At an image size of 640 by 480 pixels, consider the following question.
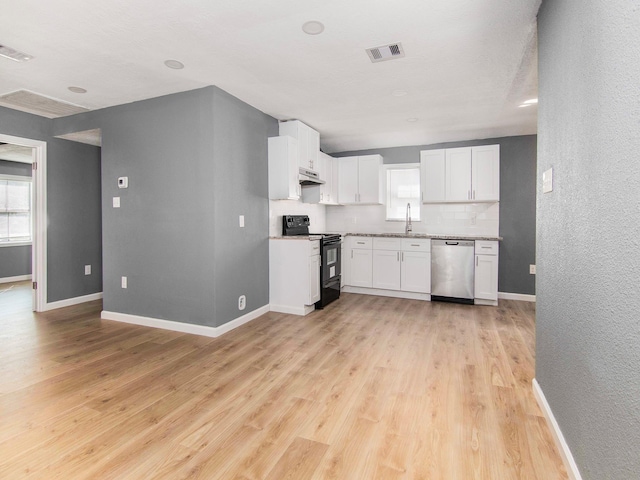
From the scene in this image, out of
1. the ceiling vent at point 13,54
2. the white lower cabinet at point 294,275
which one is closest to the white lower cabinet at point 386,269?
the white lower cabinet at point 294,275

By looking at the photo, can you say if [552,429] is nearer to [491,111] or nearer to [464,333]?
[464,333]

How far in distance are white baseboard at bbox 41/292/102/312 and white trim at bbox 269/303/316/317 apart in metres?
2.74

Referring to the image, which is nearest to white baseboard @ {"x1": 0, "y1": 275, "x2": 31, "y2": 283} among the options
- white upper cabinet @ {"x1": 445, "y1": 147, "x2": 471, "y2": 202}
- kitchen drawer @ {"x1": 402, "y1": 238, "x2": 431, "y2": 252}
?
kitchen drawer @ {"x1": 402, "y1": 238, "x2": 431, "y2": 252}

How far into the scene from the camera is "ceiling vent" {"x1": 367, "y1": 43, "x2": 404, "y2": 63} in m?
2.52

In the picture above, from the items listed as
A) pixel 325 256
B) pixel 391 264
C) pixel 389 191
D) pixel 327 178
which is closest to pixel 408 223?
pixel 389 191

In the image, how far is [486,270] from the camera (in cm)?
471

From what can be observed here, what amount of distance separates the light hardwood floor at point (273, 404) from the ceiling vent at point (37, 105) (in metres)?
2.45

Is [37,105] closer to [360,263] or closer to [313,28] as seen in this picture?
[313,28]

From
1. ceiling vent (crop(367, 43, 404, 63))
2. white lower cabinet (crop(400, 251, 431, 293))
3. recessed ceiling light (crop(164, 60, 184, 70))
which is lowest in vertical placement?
white lower cabinet (crop(400, 251, 431, 293))

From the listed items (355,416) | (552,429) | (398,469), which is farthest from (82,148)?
(552,429)

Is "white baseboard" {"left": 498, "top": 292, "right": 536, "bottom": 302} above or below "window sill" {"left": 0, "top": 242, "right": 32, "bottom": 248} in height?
below

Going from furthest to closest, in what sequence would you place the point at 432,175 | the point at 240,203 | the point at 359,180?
1. the point at 359,180
2. the point at 432,175
3. the point at 240,203

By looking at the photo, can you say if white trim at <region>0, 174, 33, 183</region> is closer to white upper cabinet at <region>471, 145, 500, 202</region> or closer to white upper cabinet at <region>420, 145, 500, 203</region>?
white upper cabinet at <region>420, 145, 500, 203</region>

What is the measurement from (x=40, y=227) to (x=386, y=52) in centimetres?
457
